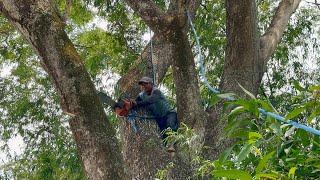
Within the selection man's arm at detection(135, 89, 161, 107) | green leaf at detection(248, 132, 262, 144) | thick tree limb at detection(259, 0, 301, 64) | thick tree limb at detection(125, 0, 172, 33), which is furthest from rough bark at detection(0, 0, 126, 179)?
thick tree limb at detection(259, 0, 301, 64)

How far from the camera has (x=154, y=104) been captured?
4359mm

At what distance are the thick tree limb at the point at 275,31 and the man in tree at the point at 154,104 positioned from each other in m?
0.78

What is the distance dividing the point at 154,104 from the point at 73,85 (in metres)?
1.40

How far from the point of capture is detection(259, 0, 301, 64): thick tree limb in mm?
4316

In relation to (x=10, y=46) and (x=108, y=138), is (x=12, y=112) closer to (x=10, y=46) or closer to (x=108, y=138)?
(x=10, y=46)

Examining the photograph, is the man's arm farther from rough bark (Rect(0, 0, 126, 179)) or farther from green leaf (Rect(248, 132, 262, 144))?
green leaf (Rect(248, 132, 262, 144))

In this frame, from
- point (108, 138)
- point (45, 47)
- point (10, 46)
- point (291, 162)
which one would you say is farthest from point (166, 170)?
point (10, 46)

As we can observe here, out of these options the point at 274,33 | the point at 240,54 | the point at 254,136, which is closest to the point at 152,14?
the point at 240,54

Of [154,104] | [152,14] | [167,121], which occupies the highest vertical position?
[152,14]

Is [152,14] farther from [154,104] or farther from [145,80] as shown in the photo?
[154,104]

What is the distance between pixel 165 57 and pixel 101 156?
183cm

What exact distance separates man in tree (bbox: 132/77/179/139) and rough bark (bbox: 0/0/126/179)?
1105mm

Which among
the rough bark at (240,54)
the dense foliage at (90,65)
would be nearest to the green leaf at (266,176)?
the rough bark at (240,54)

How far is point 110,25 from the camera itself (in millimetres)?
6070
